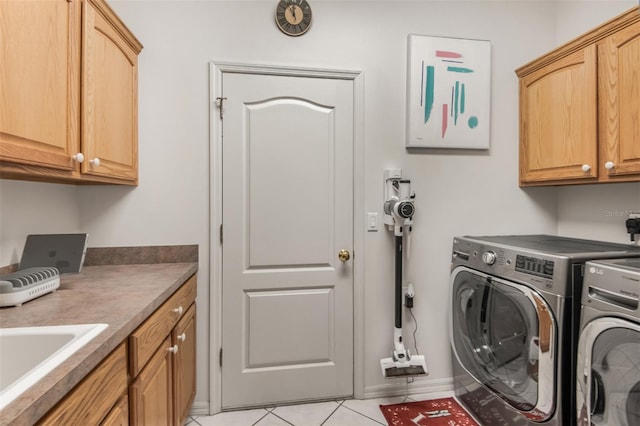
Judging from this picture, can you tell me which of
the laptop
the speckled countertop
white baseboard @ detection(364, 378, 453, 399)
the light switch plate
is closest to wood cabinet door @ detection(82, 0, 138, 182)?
the laptop

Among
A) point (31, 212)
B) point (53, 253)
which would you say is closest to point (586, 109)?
point (53, 253)

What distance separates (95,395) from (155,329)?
0.40 meters

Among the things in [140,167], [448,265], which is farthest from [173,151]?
[448,265]

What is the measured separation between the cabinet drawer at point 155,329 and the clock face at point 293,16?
5.23ft

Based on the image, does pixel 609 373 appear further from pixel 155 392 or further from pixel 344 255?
pixel 155 392

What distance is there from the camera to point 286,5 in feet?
6.63

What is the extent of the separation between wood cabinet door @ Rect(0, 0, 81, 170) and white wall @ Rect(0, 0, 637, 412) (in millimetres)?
655

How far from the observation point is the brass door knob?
2.08 metres

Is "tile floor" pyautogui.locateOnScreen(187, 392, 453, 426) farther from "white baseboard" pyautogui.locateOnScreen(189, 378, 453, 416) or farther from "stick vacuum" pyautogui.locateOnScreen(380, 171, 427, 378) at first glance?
"stick vacuum" pyautogui.locateOnScreen(380, 171, 427, 378)

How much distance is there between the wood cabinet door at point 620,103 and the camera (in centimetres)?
155

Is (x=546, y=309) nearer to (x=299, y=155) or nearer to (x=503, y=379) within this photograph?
(x=503, y=379)

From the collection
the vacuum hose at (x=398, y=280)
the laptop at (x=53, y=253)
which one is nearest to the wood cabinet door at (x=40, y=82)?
the laptop at (x=53, y=253)

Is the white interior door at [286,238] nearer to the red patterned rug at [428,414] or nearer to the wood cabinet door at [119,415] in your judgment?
the red patterned rug at [428,414]

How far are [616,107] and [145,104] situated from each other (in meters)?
2.47
